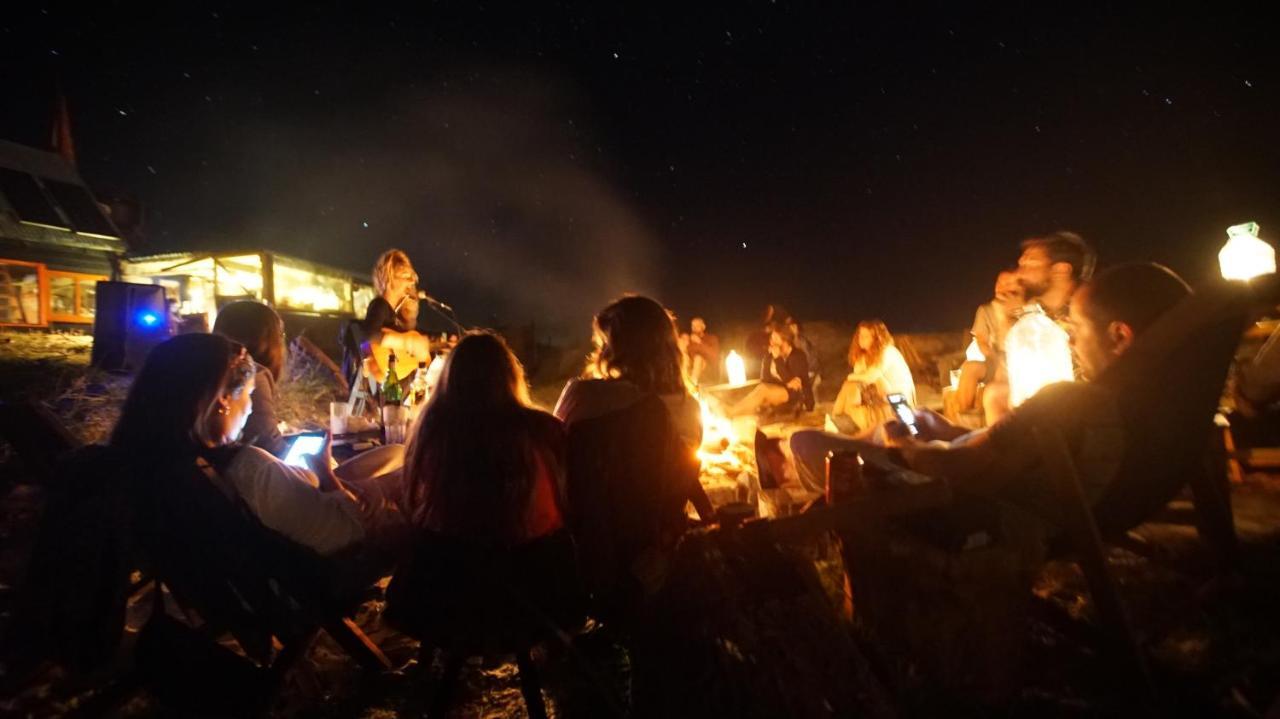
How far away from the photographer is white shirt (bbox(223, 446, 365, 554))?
2.15m

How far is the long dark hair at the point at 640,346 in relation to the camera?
2848mm

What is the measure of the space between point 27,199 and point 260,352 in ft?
72.1

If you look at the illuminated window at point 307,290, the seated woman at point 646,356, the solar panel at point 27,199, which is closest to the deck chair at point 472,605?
the seated woman at point 646,356

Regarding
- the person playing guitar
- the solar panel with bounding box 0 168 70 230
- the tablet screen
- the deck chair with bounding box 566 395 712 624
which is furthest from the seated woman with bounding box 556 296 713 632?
the solar panel with bounding box 0 168 70 230

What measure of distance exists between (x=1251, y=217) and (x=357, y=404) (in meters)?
14.0

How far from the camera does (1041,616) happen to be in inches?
105

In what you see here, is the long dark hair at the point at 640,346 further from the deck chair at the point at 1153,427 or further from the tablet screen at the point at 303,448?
the deck chair at the point at 1153,427

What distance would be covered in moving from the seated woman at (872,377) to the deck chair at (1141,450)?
3.28 metres

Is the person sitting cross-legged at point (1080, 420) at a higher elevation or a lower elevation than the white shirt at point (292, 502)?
higher

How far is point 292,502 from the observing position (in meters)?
2.25

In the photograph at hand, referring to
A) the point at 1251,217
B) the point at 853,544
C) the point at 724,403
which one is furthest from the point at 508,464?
the point at 1251,217

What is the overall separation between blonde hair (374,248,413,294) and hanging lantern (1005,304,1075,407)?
534cm

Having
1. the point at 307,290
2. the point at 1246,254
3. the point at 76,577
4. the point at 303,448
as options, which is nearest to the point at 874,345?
the point at 1246,254

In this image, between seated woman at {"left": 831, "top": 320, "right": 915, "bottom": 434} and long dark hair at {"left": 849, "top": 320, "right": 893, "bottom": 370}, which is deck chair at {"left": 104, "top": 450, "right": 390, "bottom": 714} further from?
long dark hair at {"left": 849, "top": 320, "right": 893, "bottom": 370}
